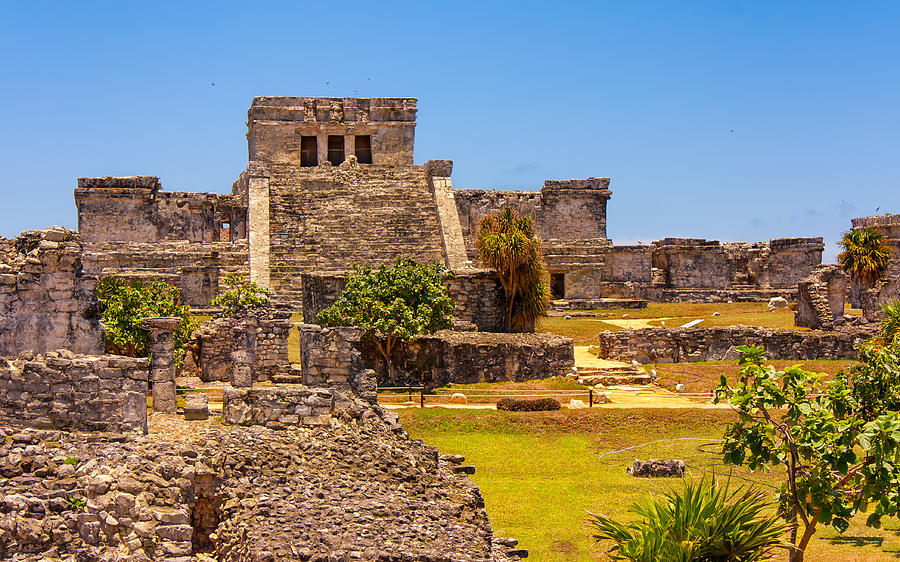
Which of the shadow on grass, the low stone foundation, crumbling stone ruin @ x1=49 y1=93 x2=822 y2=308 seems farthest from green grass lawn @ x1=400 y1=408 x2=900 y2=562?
crumbling stone ruin @ x1=49 y1=93 x2=822 y2=308

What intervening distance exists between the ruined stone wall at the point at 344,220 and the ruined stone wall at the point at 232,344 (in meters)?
6.68

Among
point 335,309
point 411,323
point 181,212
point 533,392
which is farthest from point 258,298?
point 181,212

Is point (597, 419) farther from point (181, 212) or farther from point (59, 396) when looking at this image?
point (181, 212)

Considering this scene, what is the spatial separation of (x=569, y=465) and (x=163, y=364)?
6013mm

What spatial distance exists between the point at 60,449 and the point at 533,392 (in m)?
11.9

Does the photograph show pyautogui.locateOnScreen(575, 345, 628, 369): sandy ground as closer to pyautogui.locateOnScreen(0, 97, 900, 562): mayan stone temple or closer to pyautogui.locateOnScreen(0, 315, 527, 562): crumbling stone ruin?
pyautogui.locateOnScreen(0, 97, 900, 562): mayan stone temple

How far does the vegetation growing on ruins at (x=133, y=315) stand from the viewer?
17.3 meters

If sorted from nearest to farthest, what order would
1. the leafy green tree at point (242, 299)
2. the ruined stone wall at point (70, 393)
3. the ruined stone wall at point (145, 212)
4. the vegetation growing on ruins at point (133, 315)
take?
the ruined stone wall at point (70, 393)
the vegetation growing on ruins at point (133, 315)
the leafy green tree at point (242, 299)
the ruined stone wall at point (145, 212)

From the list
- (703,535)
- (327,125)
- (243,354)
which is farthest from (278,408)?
(327,125)

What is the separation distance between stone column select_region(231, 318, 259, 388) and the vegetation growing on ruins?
114 centimetres

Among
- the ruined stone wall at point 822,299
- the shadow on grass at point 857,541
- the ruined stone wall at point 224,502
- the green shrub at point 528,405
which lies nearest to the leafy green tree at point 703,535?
the ruined stone wall at point 224,502

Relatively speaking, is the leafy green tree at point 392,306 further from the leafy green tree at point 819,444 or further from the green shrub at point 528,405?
the leafy green tree at point 819,444

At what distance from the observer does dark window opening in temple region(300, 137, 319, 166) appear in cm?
3647

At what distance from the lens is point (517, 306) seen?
2320 centimetres
